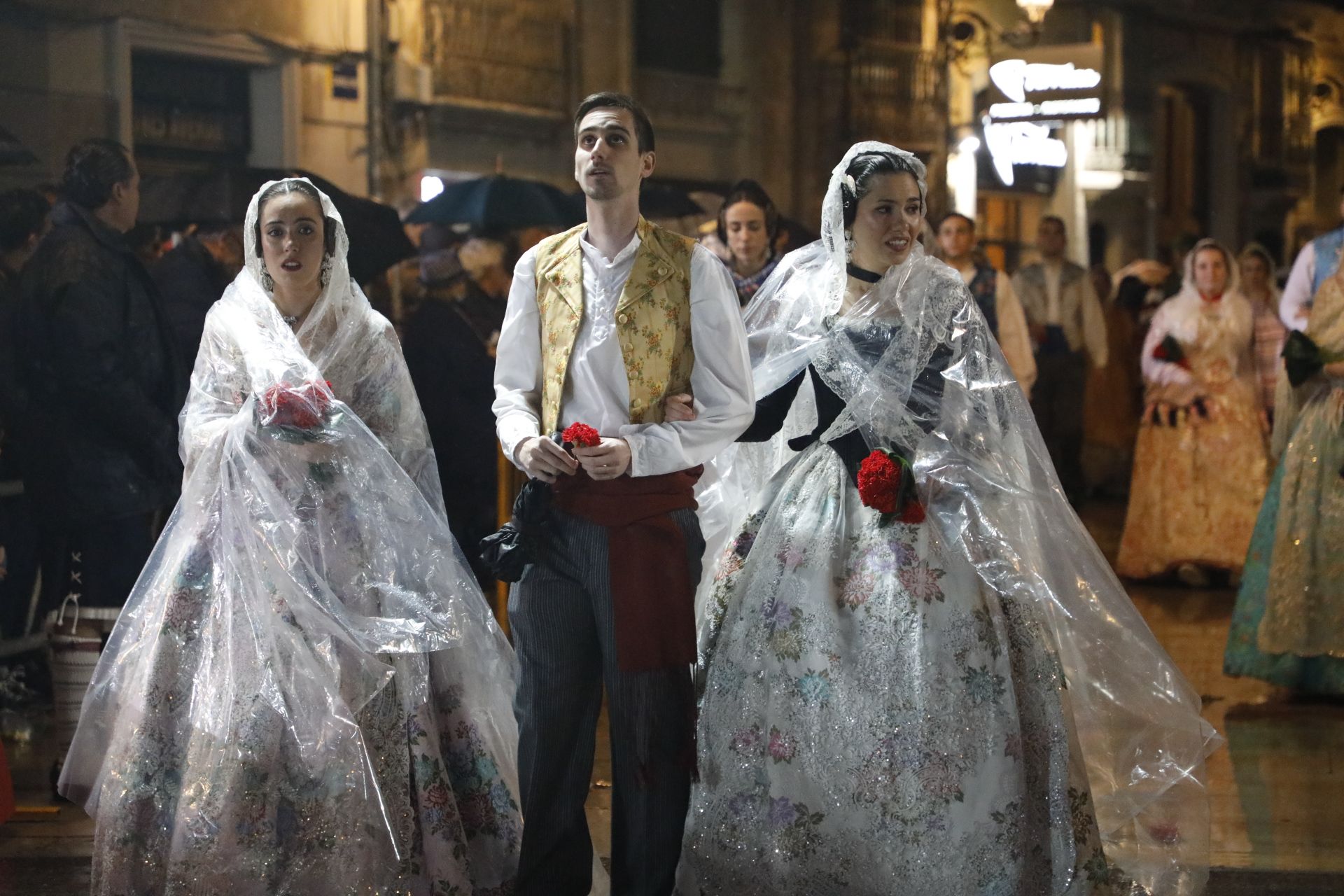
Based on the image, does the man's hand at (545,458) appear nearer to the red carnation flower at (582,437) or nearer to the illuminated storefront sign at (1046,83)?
the red carnation flower at (582,437)

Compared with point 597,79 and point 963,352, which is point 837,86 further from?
point 963,352

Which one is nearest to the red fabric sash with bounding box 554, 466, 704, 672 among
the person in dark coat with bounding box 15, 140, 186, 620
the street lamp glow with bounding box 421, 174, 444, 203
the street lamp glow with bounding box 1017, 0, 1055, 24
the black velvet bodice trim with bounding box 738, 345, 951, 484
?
the black velvet bodice trim with bounding box 738, 345, 951, 484

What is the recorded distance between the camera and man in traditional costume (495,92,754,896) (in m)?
3.16

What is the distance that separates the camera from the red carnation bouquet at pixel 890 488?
3.38 metres

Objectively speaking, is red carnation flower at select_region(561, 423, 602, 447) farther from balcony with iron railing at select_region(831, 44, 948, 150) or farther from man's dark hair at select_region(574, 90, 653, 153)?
balcony with iron railing at select_region(831, 44, 948, 150)

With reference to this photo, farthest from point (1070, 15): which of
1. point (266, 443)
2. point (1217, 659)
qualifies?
point (266, 443)

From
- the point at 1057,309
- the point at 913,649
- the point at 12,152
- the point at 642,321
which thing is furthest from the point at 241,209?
the point at 1057,309

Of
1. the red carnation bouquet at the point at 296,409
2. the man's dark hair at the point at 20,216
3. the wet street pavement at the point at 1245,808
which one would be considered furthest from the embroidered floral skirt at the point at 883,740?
the man's dark hair at the point at 20,216

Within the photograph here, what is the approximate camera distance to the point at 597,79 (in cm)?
863

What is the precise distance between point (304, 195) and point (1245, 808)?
9.57ft

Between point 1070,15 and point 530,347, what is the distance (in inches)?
310

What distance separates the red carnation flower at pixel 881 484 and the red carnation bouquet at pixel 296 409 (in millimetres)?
1197

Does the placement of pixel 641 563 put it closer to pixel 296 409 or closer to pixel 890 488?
pixel 890 488

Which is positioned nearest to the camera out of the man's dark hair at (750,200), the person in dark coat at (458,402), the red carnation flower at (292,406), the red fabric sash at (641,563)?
the red fabric sash at (641,563)
